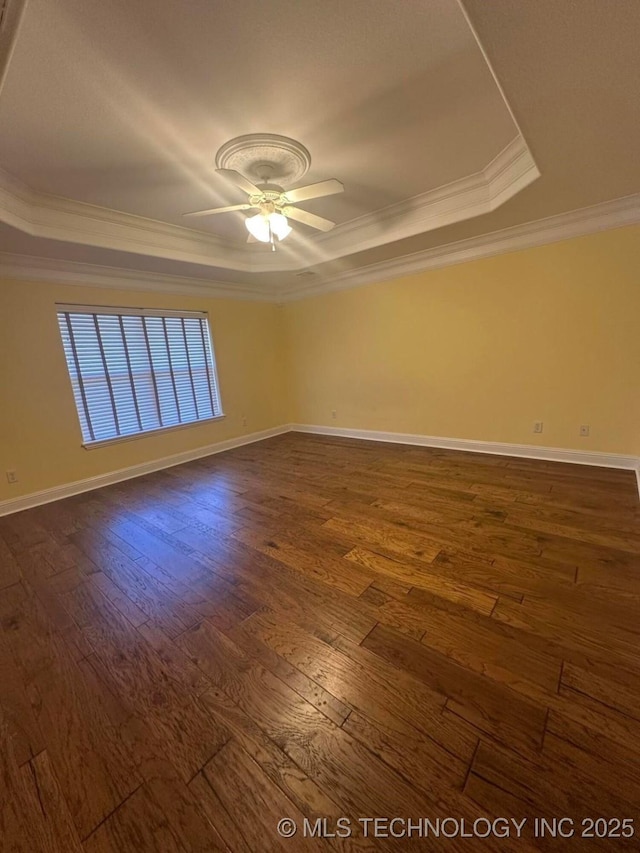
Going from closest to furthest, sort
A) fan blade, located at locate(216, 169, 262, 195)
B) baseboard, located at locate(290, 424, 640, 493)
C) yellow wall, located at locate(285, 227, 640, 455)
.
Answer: fan blade, located at locate(216, 169, 262, 195), yellow wall, located at locate(285, 227, 640, 455), baseboard, located at locate(290, 424, 640, 493)

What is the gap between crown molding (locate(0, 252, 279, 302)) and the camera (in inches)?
122

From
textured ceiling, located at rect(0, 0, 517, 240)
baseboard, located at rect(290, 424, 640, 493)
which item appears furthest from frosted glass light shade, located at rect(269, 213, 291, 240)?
baseboard, located at rect(290, 424, 640, 493)

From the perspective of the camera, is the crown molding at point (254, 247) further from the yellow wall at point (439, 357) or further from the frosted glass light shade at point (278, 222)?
the frosted glass light shade at point (278, 222)

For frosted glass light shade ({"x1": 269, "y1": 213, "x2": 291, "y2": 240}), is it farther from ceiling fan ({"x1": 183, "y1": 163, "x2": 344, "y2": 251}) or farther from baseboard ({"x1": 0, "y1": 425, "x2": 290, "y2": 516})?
baseboard ({"x1": 0, "y1": 425, "x2": 290, "y2": 516})

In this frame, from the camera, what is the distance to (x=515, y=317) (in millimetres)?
3465

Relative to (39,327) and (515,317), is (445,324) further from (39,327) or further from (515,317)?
(39,327)

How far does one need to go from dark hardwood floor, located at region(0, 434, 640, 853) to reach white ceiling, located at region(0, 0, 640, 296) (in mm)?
2367

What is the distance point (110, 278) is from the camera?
3.67m

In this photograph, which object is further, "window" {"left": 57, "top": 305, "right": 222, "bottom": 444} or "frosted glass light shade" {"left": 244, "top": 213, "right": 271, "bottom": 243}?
"window" {"left": 57, "top": 305, "right": 222, "bottom": 444}

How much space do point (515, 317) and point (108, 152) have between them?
3690 mm

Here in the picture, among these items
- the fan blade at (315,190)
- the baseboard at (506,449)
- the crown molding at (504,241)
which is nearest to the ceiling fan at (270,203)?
the fan blade at (315,190)

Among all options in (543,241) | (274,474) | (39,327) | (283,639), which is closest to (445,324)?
(543,241)

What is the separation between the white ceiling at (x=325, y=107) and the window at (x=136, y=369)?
0.84 meters

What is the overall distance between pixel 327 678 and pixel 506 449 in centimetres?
330
